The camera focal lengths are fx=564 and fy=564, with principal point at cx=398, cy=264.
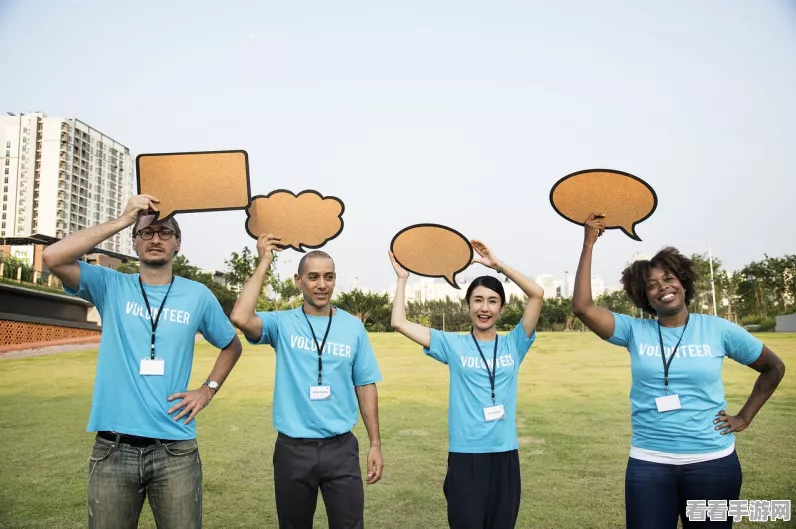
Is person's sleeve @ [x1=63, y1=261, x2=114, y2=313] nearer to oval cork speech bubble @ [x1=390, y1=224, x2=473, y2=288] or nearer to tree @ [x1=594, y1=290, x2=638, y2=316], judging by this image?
oval cork speech bubble @ [x1=390, y1=224, x2=473, y2=288]

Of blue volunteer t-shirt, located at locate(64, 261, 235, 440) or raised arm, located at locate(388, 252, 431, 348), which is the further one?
raised arm, located at locate(388, 252, 431, 348)

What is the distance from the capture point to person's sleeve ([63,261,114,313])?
9.16ft

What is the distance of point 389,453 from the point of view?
6805mm

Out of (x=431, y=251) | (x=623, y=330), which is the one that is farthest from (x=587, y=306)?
(x=431, y=251)

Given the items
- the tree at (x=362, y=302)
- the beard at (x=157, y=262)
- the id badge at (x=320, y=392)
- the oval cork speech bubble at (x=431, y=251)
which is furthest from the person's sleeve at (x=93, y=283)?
the tree at (x=362, y=302)

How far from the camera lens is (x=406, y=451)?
6875 mm

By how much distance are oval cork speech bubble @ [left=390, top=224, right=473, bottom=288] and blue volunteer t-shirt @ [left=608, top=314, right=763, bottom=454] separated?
1.20 metres

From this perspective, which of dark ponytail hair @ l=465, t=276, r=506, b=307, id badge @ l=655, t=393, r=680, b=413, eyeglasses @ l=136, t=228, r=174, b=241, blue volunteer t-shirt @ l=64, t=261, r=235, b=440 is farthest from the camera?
dark ponytail hair @ l=465, t=276, r=506, b=307

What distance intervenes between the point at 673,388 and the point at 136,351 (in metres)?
2.67

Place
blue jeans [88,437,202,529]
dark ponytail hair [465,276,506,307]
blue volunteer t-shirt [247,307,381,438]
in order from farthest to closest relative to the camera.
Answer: dark ponytail hair [465,276,506,307]
blue volunteer t-shirt [247,307,381,438]
blue jeans [88,437,202,529]

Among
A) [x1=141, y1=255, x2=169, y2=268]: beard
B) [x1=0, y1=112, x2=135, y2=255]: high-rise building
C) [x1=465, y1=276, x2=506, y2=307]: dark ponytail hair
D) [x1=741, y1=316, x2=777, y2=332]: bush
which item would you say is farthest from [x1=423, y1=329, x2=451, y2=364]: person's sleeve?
[x1=0, y1=112, x2=135, y2=255]: high-rise building

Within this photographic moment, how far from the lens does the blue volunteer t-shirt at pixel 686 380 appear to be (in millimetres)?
2758

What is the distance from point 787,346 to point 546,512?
18627mm

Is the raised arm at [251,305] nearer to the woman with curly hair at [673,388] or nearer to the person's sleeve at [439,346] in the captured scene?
the person's sleeve at [439,346]
